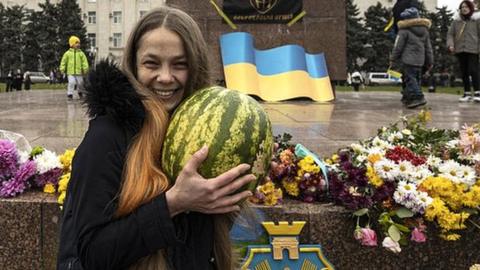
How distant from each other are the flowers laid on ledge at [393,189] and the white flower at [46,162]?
118cm

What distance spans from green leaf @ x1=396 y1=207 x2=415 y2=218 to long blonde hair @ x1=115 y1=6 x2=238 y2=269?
1.19 m

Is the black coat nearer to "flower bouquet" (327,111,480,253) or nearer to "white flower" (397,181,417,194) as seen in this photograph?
"flower bouquet" (327,111,480,253)

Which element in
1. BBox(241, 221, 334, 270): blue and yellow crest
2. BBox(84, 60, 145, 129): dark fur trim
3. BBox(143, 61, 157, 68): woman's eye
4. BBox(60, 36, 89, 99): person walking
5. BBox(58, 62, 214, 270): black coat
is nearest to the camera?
BBox(58, 62, 214, 270): black coat

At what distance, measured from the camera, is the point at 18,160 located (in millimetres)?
3043

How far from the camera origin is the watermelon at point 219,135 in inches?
65.6

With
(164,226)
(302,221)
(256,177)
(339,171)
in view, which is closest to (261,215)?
(302,221)

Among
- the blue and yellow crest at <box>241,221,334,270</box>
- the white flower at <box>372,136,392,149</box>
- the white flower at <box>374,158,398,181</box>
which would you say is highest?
the white flower at <box>372,136,392,149</box>

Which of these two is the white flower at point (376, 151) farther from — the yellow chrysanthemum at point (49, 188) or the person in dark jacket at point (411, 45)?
the person in dark jacket at point (411, 45)

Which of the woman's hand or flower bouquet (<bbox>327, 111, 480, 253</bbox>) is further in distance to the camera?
flower bouquet (<bbox>327, 111, 480, 253</bbox>)

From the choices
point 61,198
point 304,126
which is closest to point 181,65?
point 61,198

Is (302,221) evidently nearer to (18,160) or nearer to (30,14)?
Result: (18,160)

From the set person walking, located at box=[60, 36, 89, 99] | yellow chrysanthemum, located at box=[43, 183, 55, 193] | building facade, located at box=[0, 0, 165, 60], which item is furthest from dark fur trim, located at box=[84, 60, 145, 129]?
building facade, located at box=[0, 0, 165, 60]

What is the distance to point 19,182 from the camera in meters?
2.94

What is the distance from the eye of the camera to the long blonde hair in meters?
1.62
